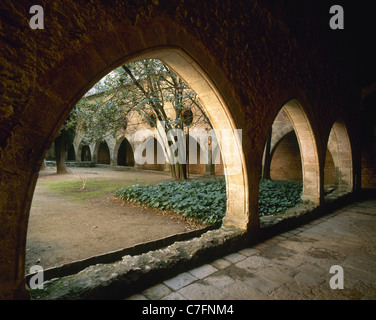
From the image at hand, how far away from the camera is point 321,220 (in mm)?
4477

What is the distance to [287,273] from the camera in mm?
2348

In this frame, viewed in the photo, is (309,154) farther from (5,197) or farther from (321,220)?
(5,197)

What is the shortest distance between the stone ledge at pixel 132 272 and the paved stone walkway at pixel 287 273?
9 cm

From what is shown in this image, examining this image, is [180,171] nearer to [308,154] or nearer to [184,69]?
[308,154]

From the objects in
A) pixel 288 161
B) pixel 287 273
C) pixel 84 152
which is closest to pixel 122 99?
pixel 287 273

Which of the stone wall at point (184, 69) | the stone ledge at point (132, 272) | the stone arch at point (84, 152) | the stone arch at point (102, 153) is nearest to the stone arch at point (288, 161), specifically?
the stone wall at point (184, 69)

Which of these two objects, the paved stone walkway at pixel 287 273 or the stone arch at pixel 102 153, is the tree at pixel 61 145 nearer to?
the stone arch at pixel 102 153

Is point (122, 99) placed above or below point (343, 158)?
above

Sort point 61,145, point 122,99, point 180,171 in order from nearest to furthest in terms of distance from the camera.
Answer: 1. point 122,99
2. point 180,171
3. point 61,145

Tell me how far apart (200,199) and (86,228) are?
271 centimetres

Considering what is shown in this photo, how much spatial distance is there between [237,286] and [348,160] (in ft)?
21.9

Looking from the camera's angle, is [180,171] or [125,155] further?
[125,155]

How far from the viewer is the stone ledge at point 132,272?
1.70 m

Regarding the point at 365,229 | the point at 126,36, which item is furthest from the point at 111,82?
the point at 365,229
